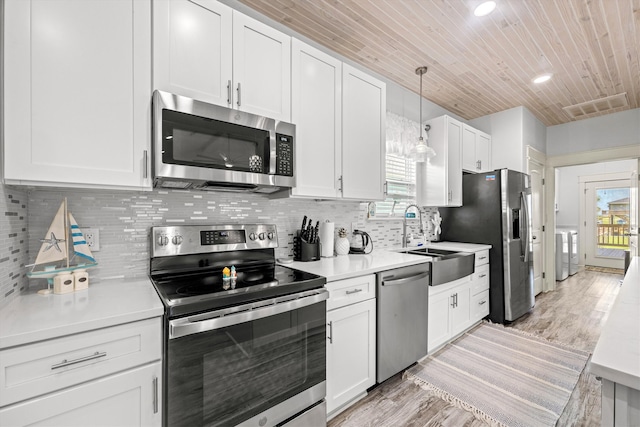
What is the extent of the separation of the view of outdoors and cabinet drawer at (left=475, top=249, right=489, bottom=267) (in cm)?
544

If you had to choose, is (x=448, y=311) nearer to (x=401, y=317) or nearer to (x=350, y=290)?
(x=401, y=317)

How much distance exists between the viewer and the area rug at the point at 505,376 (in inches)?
71.0

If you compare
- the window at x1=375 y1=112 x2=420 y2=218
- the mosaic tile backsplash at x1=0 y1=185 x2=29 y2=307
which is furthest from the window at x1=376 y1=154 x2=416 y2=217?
the mosaic tile backsplash at x1=0 y1=185 x2=29 y2=307

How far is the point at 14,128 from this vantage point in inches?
42.5

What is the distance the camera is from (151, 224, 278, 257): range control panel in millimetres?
1597

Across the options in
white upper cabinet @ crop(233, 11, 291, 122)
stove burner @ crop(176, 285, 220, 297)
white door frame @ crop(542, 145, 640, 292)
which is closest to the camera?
stove burner @ crop(176, 285, 220, 297)

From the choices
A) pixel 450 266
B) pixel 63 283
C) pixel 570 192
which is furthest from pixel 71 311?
pixel 570 192

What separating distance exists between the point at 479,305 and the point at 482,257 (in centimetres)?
52

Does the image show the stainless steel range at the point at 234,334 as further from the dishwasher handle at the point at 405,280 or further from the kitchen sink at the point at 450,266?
the kitchen sink at the point at 450,266

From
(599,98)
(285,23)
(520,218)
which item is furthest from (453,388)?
(599,98)

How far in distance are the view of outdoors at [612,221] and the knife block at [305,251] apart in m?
7.64

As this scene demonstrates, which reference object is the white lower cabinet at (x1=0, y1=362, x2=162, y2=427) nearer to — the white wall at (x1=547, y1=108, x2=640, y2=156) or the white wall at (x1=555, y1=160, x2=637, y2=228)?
the white wall at (x1=547, y1=108, x2=640, y2=156)

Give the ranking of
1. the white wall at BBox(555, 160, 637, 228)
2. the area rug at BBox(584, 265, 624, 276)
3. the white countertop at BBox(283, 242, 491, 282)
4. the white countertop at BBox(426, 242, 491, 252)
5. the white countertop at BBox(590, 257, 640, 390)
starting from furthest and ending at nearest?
1. the white wall at BBox(555, 160, 637, 228)
2. the area rug at BBox(584, 265, 624, 276)
3. the white countertop at BBox(426, 242, 491, 252)
4. the white countertop at BBox(283, 242, 491, 282)
5. the white countertop at BBox(590, 257, 640, 390)

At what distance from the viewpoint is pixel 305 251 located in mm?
2096
